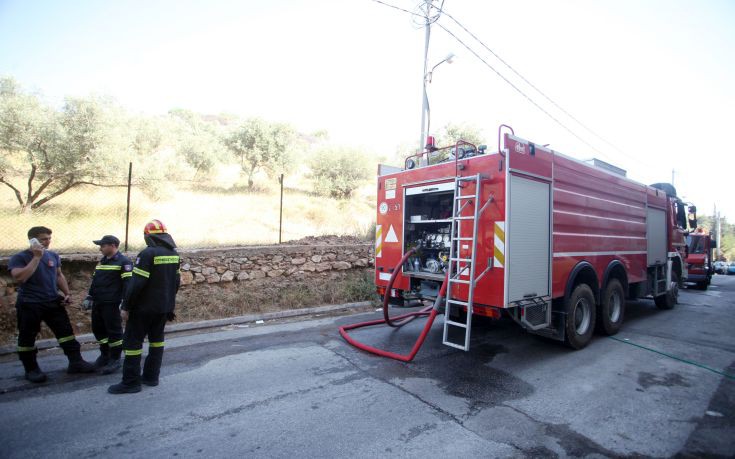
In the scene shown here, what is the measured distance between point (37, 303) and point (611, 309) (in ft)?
26.8

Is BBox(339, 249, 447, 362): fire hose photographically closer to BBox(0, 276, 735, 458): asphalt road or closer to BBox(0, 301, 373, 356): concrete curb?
BBox(0, 276, 735, 458): asphalt road

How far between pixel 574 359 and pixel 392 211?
323 centimetres

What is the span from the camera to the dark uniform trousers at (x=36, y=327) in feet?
13.0

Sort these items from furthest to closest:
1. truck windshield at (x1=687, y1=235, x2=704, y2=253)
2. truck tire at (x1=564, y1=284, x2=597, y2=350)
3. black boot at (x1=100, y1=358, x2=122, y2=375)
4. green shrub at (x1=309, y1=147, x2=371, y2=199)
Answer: green shrub at (x1=309, y1=147, x2=371, y2=199), truck windshield at (x1=687, y1=235, x2=704, y2=253), truck tire at (x1=564, y1=284, x2=597, y2=350), black boot at (x1=100, y1=358, x2=122, y2=375)

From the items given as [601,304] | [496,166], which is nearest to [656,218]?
[601,304]

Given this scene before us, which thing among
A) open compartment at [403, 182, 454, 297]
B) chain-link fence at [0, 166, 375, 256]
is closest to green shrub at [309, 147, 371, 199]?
chain-link fence at [0, 166, 375, 256]

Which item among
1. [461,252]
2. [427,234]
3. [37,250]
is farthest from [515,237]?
[37,250]

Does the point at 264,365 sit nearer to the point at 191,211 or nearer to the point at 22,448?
the point at 22,448

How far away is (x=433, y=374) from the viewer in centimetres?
429

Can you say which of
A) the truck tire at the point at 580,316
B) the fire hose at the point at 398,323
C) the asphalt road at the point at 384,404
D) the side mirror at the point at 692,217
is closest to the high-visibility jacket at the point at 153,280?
the asphalt road at the point at 384,404

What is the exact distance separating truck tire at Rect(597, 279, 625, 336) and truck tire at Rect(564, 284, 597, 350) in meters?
0.41

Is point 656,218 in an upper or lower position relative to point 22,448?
upper

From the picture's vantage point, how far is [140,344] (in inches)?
150

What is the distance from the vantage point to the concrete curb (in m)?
5.06
